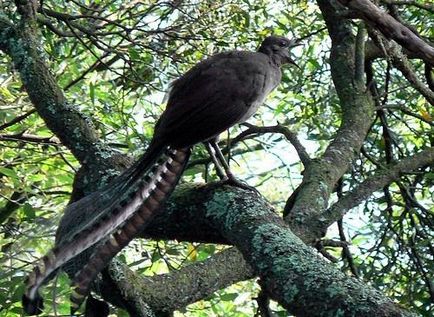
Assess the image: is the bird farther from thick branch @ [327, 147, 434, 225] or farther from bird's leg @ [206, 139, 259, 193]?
thick branch @ [327, 147, 434, 225]

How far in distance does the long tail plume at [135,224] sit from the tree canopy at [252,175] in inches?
3.2

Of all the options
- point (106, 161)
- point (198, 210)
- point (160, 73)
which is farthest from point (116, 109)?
point (198, 210)

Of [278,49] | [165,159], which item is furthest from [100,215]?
[278,49]

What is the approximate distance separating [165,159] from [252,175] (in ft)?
12.1

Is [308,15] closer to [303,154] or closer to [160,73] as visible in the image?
[160,73]

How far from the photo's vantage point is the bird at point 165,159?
2.45 m

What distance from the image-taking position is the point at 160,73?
5574 millimetres

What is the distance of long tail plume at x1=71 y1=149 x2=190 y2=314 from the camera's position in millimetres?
2445

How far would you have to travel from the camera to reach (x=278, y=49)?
4645 millimetres

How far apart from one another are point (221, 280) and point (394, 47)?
1.46 m

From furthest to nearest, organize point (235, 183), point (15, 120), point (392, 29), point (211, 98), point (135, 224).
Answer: point (15, 120) < point (211, 98) < point (235, 183) < point (392, 29) < point (135, 224)

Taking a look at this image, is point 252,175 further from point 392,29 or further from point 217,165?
point 392,29

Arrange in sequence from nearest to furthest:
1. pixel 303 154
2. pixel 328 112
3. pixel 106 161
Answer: pixel 106 161
pixel 303 154
pixel 328 112

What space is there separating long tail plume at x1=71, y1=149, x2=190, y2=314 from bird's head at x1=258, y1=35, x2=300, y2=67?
56.4 inches
